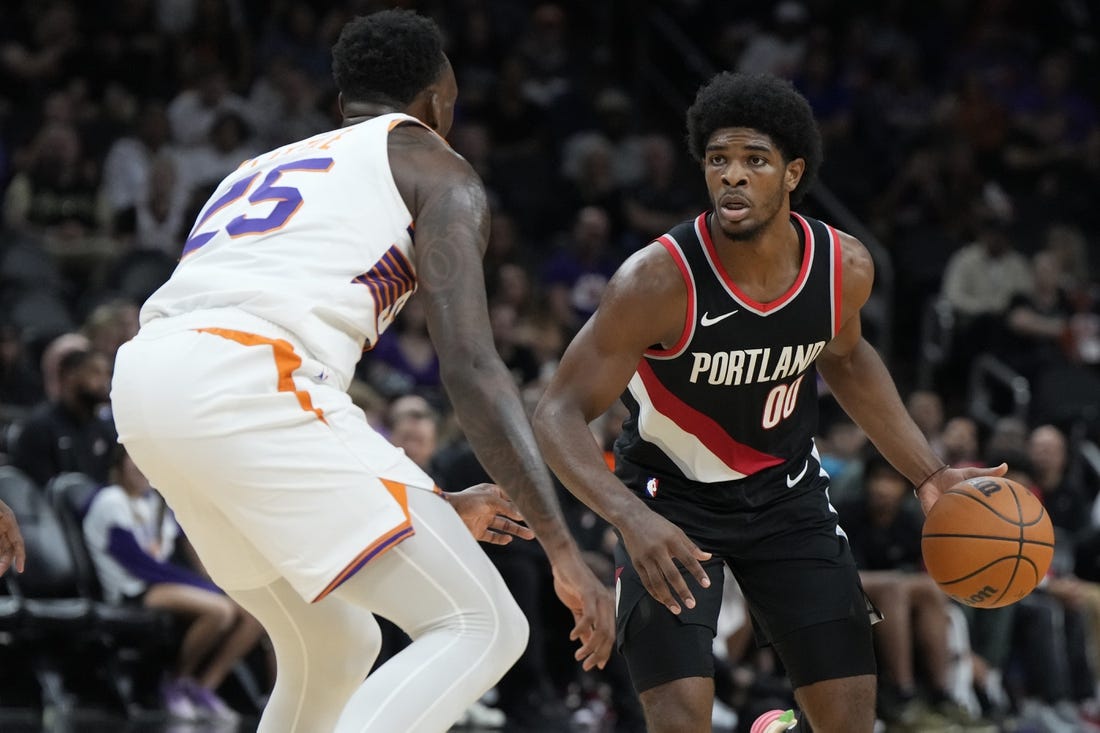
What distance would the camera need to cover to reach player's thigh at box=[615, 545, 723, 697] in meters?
4.41

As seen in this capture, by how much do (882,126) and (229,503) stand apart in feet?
39.6

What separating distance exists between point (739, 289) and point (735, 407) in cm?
34

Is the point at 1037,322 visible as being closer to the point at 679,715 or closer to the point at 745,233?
the point at 745,233

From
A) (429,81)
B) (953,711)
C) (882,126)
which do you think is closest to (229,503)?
(429,81)

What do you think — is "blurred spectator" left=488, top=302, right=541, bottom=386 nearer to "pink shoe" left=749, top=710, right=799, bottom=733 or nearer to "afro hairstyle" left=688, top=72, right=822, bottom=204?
"pink shoe" left=749, top=710, right=799, bottom=733

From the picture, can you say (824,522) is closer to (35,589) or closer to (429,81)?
(429,81)

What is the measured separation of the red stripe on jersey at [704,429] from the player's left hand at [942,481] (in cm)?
58

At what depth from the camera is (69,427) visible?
8.89 meters

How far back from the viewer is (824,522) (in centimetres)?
477

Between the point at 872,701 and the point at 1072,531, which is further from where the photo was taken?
the point at 1072,531

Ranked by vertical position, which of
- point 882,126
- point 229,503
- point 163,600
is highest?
point 229,503

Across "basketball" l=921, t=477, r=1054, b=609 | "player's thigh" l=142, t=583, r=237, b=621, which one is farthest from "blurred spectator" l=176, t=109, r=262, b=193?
"basketball" l=921, t=477, r=1054, b=609

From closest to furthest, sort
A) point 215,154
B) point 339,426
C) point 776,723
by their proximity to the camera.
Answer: point 339,426, point 776,723, point 215,154

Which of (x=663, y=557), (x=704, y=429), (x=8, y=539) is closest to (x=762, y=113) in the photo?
(x=704, y=429)
